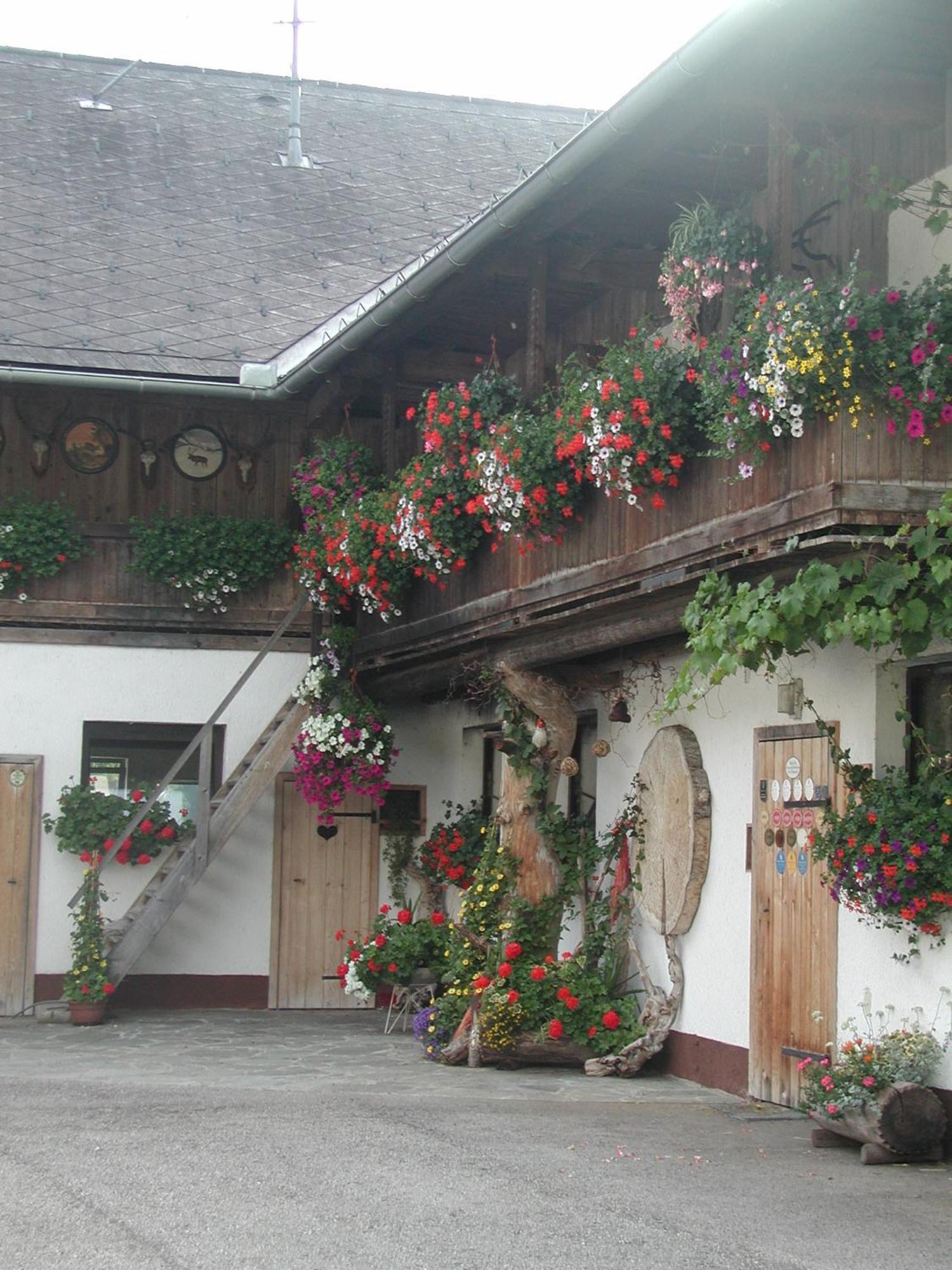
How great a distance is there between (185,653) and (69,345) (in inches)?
108

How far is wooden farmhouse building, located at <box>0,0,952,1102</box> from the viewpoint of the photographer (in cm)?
797

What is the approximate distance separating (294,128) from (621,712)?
963 cm

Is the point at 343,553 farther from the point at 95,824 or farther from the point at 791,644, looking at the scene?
the point at 791,644

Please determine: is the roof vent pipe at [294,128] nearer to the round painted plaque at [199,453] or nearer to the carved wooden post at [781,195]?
the round painted plaque at [199,453]

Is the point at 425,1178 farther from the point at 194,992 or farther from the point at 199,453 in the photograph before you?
the point at 199,453

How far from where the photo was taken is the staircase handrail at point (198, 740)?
1356 cm

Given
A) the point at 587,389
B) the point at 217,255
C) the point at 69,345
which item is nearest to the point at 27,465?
the point at 69,345

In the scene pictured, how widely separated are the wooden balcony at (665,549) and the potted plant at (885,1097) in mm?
2254

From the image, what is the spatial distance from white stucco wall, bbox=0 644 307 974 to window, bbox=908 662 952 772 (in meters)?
7.54

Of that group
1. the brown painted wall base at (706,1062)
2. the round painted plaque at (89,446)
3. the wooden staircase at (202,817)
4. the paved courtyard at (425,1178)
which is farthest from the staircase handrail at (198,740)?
the brown painted wall base at (706,1062)

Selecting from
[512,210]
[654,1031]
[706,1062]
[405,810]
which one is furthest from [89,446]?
[706,1062]

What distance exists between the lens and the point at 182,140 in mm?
18047

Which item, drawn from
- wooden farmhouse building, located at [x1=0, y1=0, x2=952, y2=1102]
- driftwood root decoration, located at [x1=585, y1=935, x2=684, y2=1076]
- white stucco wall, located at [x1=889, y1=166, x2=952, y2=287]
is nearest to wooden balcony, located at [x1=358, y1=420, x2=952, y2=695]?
wooden farmhouse building, located at [x1=0, y1=0, x2=952, y2=1102]

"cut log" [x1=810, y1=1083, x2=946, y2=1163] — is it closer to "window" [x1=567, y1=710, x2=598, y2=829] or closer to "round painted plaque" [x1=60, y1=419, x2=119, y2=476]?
"window" [x1=567, y1=710, x2=598, y2=829]
